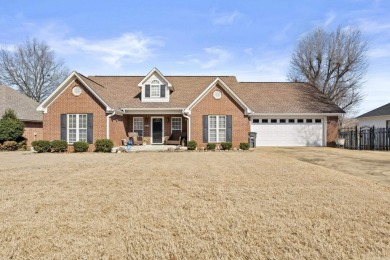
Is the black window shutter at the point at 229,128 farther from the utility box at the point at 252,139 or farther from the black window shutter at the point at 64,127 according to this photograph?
the black window shutter at the point at 64,127

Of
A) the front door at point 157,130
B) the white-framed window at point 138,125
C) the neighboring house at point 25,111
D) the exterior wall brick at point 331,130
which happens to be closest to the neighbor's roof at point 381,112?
the exterior wall brick at point 331,130

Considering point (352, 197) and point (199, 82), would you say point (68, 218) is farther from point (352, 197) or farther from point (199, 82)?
point (199, 82)

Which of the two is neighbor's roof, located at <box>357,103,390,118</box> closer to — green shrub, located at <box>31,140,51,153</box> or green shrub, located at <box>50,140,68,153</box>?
green shrub, located at <box>50,140,68,153</box>

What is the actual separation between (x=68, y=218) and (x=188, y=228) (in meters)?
2.26

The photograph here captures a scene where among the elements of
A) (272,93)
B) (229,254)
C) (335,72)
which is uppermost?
(335,72)

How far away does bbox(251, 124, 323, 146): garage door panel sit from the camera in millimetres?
22688

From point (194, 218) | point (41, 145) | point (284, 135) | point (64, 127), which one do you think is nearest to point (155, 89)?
point (64, 127)

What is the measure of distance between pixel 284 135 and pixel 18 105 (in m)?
25.9

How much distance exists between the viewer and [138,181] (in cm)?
797

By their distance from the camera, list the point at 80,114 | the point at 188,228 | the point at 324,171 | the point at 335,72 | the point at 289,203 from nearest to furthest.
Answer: the point at 188,228 → the point at 289,203 → the point at 324,171 → the point at 80,114 → the point at 335,72

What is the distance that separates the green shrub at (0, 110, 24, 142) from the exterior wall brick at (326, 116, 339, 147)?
25595 millimetres

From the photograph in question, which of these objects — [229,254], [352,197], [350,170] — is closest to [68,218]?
[229,254]

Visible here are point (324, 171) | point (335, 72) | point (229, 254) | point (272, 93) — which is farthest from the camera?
point (335, 72)

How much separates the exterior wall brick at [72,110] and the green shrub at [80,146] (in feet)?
2.73
